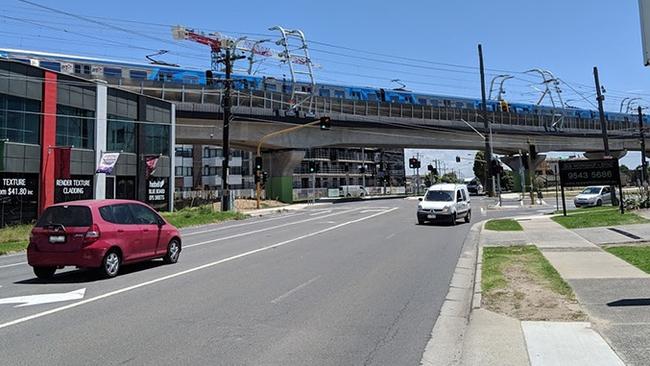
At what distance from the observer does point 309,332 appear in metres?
6.86

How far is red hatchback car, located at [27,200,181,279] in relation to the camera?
1086 cm

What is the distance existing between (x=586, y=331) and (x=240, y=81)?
43.0 metres

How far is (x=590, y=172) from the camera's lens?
27172mm

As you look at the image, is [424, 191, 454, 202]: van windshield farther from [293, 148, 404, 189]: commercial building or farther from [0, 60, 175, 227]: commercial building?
[293, 148, 404, 189]: commercial building

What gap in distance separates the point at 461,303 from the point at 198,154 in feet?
314

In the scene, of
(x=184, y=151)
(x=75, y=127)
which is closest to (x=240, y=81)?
(x=75, y=127)

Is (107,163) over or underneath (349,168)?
underneath

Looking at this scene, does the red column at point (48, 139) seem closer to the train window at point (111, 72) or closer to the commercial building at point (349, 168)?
the train window at point (111, 72)

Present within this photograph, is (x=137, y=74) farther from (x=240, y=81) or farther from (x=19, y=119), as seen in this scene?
(x=19, y=119)

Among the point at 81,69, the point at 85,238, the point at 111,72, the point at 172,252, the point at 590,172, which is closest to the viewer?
the point at 85,238

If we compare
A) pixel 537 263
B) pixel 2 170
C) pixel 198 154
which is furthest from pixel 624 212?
pixel 198 154

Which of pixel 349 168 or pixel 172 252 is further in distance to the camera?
pixel 349 168

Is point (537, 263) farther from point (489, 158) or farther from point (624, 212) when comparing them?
point (489, 158)

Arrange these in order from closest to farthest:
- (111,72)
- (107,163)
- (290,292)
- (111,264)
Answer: (290,292) → (111,264) → (107,163) → (111,72)
